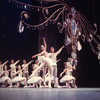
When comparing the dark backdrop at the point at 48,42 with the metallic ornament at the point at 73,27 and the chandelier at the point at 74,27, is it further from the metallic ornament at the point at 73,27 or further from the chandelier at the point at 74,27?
the metallic ornament at the point at 73,27

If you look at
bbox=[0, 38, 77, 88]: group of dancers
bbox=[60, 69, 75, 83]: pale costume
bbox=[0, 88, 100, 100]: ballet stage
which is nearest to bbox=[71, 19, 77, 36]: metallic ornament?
bbox=[0, 38, 77, 88]: group of dancers

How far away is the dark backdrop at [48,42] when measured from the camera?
29.8 ft

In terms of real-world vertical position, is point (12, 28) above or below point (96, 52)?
above

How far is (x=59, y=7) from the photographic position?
961cm

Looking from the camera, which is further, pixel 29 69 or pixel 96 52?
pixel 29 69

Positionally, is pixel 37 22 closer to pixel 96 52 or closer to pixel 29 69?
pixel 29 69

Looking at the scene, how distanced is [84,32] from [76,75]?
176 cm

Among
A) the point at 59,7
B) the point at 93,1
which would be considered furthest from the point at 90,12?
the point at 59,7

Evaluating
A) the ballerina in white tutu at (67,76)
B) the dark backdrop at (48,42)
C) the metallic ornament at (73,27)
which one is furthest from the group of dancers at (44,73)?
the metallic ornament at (73,27)

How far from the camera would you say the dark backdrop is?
909 centimetres

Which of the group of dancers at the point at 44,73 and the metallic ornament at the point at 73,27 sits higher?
the metallic ornament at the point at 73,27

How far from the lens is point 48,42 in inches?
376

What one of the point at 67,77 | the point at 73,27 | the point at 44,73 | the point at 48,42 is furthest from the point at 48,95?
the point at 48,42

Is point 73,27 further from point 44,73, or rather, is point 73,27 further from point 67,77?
point 44,73
